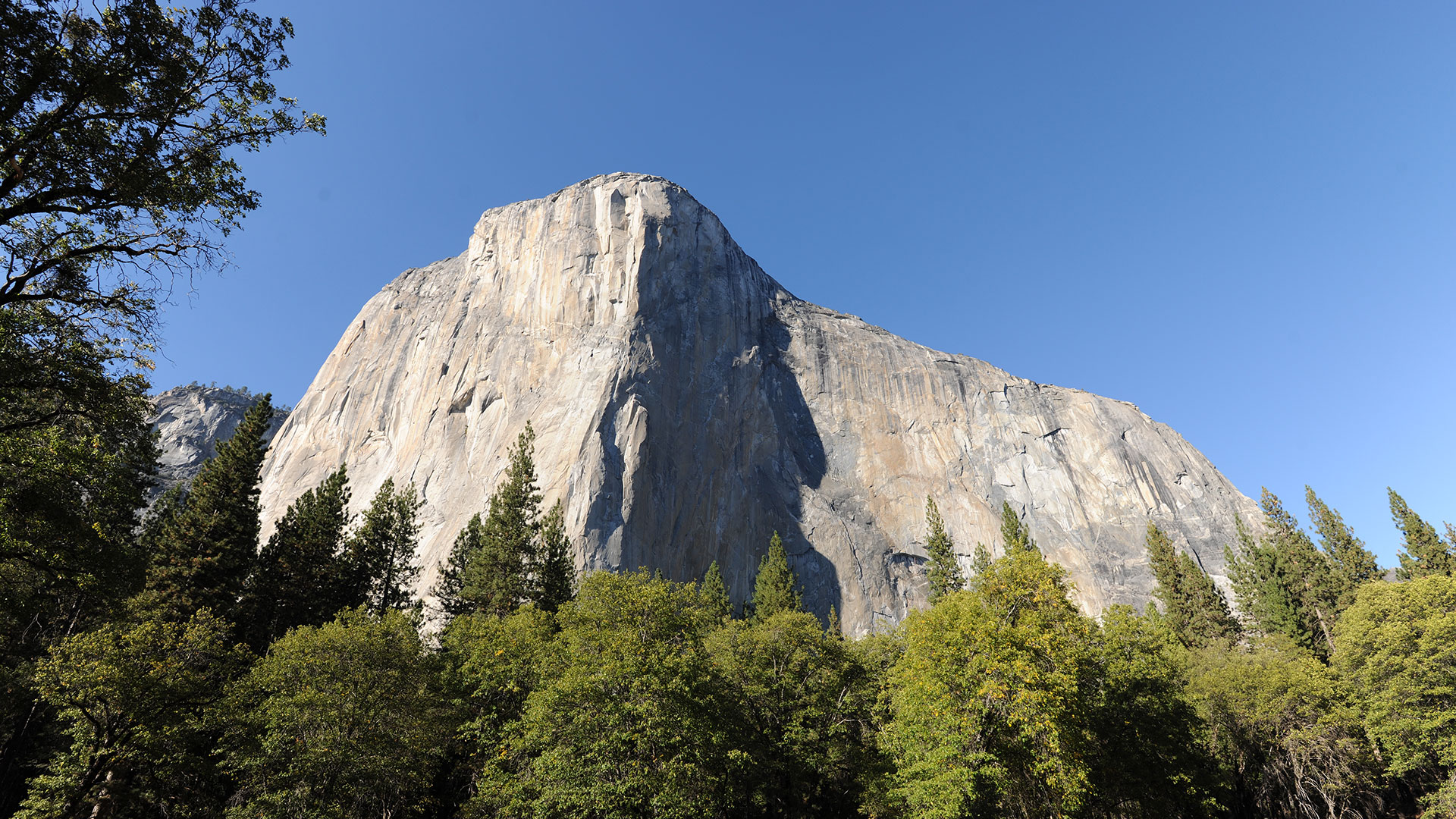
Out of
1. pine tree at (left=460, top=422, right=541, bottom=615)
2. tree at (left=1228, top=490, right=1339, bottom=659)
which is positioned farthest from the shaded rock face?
tree at (left=1228, top=490, right=1339, bottom=659)

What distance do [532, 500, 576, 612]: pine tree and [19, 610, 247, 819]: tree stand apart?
15204mm

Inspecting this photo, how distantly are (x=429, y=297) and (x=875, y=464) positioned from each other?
64.8 meters

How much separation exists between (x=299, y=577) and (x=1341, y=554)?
65.7 metres

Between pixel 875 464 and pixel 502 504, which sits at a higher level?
pixel 875 464

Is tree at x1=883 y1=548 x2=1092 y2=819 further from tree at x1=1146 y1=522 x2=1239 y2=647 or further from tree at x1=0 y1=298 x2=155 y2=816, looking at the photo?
tree at x1=1146 y1=522 x2=1239 y2=647

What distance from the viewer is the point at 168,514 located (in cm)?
3712

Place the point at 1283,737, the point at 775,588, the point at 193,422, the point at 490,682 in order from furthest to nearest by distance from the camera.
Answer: the point at 193,422, the point at 775,588, the point at 1283,737, the point at 490,682

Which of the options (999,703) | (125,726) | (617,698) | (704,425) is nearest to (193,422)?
(704,425)

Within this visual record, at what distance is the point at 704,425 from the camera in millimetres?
77500

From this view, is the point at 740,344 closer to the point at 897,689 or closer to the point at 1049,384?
the point at 1049,384

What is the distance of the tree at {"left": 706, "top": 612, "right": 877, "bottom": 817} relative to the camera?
2544 centimetres

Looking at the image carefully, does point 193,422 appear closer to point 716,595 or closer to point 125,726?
point 716,595

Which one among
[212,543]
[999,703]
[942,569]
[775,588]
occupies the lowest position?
[999,703]

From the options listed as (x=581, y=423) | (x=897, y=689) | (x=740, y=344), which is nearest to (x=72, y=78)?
(x=897, y=689)
